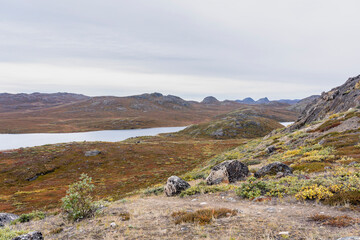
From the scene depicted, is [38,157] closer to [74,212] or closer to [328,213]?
[74,212]

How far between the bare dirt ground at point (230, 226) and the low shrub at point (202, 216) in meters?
0.27

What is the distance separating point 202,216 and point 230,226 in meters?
1.46

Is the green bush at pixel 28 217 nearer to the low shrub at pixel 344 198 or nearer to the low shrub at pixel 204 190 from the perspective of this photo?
the low shrub at pixel 204 190

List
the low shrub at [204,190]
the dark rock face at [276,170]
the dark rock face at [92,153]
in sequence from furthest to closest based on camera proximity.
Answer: the dark rock face at [92,153] → the dark rock face at [276,170] → the low shrub at [204,190]

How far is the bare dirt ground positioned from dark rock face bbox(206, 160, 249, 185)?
473 cm

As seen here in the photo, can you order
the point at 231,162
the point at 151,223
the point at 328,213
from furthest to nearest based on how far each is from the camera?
the point at 231,162 → the point at 151,223 → the point at 328,213

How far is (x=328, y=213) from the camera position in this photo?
812cm

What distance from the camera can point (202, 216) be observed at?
29.1 feet

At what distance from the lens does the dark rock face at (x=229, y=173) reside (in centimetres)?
1634

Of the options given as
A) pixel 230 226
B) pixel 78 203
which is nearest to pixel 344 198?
pixel 230 226

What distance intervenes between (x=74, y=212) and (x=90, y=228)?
7.69 feet

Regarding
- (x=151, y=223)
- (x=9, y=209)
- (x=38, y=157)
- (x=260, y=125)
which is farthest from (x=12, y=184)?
(x=260, y=125)

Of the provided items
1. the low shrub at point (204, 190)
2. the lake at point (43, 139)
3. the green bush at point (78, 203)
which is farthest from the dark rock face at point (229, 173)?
the lake at point (43, 139)

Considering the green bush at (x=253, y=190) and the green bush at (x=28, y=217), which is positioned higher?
the green bush at (x=253, y=190)
